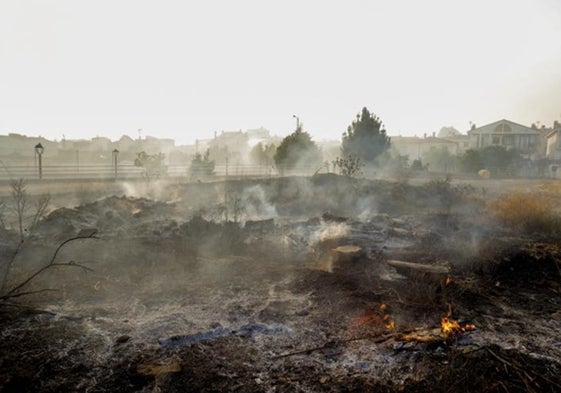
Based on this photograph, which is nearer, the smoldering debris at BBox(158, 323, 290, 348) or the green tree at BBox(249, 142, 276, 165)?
the smoldering debris at BBox(158, 323, 290, 348)

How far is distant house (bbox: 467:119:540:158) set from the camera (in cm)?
5222

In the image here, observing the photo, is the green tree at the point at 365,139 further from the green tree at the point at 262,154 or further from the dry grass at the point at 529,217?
the dry grass at the point at 529,217

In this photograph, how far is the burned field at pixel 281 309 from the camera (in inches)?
168

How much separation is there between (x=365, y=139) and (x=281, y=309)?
25.7 meters

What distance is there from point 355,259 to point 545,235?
685 centimetres

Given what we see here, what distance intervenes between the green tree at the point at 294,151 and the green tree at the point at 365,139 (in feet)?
11.5

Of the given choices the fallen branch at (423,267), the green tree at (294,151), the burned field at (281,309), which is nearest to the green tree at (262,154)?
the green tree at (294,151)

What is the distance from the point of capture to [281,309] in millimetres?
6266

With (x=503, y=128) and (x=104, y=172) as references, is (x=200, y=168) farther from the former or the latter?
(x=503, y=128)

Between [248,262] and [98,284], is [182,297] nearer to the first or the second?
[98,284]

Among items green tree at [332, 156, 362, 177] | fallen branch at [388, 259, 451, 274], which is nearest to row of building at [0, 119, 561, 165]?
green tree at [332, 156, 362, 177]

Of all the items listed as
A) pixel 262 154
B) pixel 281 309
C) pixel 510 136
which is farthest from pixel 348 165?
pixel 510 136

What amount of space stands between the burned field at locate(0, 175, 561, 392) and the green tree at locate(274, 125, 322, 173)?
15.9 m

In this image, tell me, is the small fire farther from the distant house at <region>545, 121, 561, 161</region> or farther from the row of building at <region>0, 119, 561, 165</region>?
the distant house at <region>545, 121, 561, 161</region>
